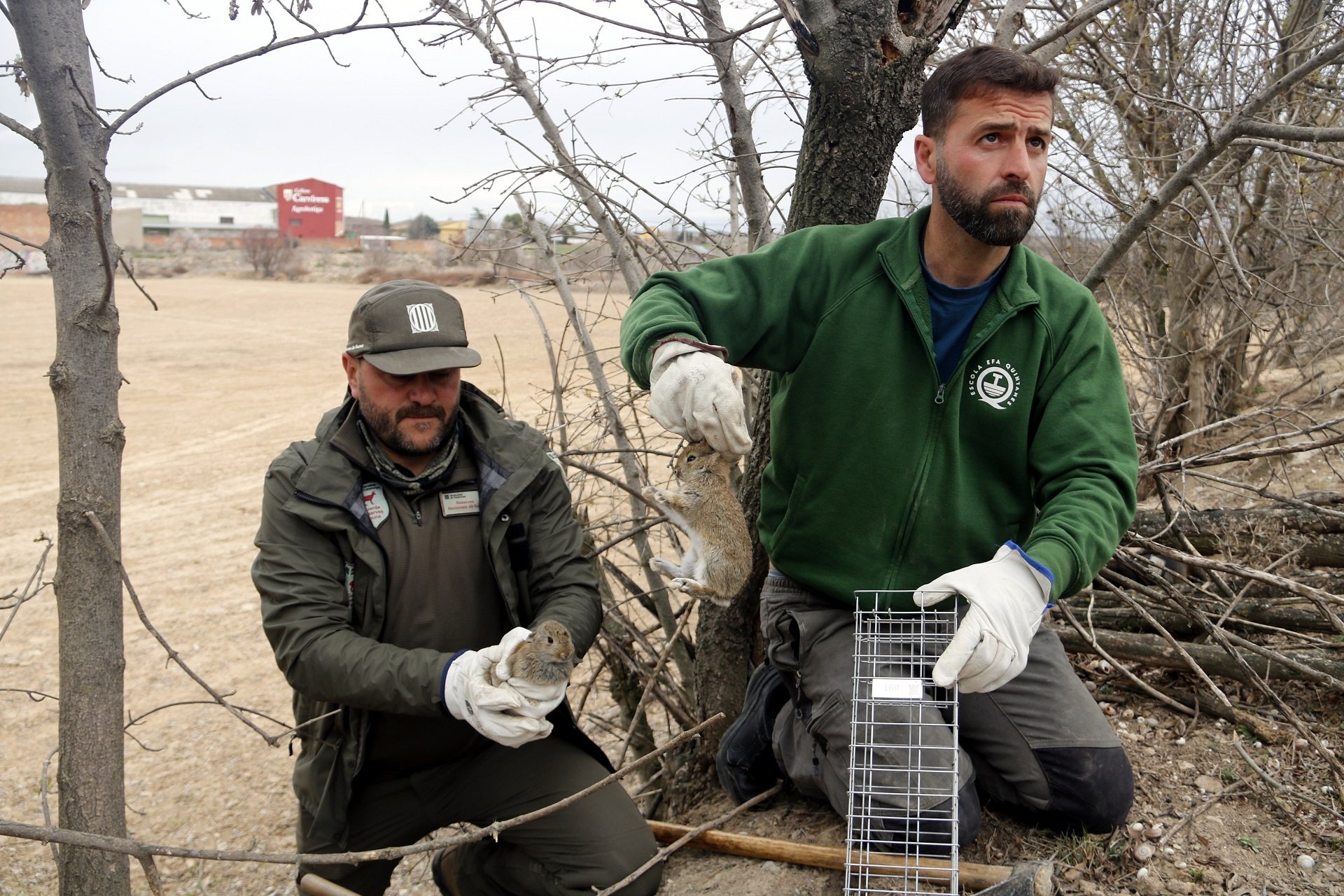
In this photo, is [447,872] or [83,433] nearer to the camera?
[83,433]

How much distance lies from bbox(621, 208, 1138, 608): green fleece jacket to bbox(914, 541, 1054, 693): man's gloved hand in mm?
479

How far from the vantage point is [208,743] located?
18.2 feet

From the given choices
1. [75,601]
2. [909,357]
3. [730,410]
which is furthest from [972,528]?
[75,601]

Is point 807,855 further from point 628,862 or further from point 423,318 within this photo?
point 423,318

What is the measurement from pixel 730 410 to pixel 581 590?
1125 millimetres

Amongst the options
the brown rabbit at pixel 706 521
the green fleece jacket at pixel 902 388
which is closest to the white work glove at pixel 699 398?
the brown rabbit at pixel 706 521

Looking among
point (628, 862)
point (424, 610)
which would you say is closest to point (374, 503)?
point (424, 610)

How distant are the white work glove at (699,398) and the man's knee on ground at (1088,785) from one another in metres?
1.34

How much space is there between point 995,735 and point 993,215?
148cm

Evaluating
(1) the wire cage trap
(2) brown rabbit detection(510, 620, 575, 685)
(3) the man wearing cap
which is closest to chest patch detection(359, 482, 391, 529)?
(3) the man wearing cap

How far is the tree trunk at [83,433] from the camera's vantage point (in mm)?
2459

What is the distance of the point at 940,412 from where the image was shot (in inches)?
114

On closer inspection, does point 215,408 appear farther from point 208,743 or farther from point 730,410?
point 730,410

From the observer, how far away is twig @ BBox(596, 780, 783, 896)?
282 cm
